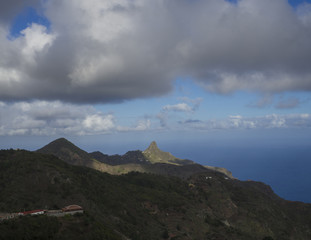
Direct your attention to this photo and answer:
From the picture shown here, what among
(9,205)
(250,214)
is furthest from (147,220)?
(250,214)

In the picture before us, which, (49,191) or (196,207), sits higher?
(49,191)

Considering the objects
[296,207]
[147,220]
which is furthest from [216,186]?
[147,220]

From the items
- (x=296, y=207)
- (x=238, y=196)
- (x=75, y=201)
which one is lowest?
(x=296, y=207)

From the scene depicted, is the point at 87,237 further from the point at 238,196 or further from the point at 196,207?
the point at 238,196

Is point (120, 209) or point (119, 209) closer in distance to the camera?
point (119, 209)

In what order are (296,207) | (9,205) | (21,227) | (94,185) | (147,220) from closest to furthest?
(21,227)
(9,205)
(147,220)
(94,185)
(296,207)

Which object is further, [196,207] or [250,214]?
[250,214]

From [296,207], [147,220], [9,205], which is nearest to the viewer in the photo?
[9,205]
